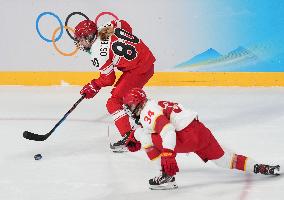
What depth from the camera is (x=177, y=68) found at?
604 centimetres

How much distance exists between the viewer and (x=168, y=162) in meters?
2.72

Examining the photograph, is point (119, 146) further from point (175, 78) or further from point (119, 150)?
point (175, 78)

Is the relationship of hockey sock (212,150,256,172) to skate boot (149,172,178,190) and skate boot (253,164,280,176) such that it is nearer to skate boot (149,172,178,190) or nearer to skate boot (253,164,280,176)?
skate boot (253,164,280,176)

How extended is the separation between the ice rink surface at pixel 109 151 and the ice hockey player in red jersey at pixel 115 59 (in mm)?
283

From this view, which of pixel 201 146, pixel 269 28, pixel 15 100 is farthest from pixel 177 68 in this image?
pixel 201 146

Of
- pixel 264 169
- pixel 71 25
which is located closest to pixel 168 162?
pixel 264 169

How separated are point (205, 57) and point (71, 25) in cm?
137

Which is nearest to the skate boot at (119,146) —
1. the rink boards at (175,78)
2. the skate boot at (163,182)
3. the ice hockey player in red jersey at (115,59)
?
the ice hockey player in red jersey at (115,59)

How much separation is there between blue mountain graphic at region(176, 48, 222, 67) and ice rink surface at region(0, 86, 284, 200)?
0.29 metres

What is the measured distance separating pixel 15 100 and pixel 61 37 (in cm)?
95

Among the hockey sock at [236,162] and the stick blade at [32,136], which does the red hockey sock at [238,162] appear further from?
the stick blade at [32,136]

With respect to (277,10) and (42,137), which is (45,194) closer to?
(42,137)

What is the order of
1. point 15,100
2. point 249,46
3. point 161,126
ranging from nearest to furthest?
point 161,126 < point 15,100 < point 249,46

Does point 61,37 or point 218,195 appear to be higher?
point 61,37
